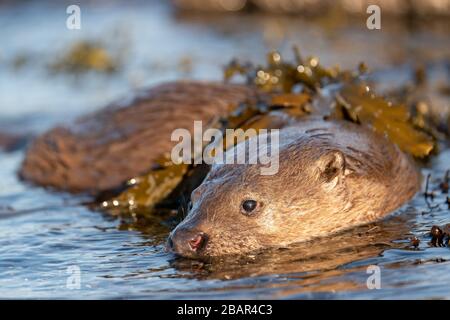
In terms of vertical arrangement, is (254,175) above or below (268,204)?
above

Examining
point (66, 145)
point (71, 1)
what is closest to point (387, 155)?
point (66, 145)

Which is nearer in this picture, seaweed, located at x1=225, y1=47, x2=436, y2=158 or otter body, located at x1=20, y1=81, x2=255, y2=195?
seaweed, located at x1=225, y1=47, x2=436, y2=158

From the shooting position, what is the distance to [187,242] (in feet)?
14.9

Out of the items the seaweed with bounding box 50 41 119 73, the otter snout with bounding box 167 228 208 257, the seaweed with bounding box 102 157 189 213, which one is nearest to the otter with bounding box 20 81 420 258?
the otter snout with bounding box 167 228 208 257

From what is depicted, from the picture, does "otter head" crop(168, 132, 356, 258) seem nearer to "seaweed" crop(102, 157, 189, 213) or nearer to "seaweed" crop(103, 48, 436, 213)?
"seaweed" crop(103, 48, 436, 213)

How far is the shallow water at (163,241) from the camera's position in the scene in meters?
4.30

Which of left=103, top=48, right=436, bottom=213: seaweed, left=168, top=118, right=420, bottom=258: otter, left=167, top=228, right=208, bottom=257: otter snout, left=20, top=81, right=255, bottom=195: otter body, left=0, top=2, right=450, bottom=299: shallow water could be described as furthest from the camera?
left=20, top=81, right=255, bottom=195: otter body

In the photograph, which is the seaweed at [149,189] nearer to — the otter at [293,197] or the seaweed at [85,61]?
the otter at [293,197]

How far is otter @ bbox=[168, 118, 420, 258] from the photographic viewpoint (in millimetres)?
4645

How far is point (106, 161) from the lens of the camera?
6.25m

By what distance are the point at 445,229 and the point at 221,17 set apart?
8.67 meters

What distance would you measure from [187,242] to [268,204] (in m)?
0.48

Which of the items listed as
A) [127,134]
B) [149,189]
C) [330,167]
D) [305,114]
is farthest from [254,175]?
[127,134]

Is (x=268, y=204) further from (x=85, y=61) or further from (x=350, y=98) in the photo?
(x=85, y=61)
